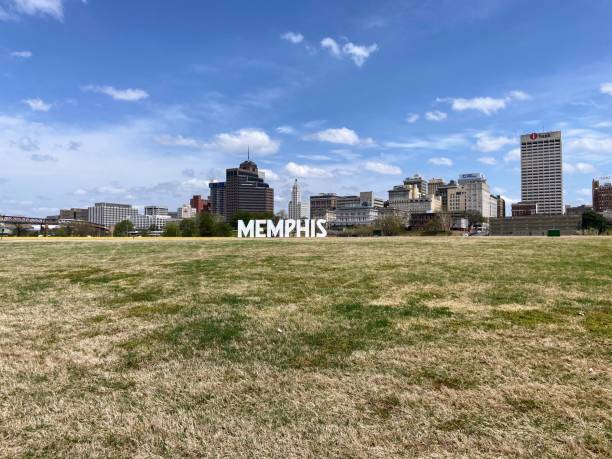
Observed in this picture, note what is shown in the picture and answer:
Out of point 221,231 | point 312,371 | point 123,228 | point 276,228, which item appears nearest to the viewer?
point 312,371

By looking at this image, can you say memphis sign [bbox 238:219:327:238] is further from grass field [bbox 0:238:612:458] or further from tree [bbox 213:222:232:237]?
grass field [bbox 0:238:612:458]

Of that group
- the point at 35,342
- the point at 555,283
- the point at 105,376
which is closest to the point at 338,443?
the point at 105,376

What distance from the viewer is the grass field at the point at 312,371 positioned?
3990mm

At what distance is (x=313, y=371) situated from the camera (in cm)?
557

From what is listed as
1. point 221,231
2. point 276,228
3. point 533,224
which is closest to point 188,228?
point 221,231

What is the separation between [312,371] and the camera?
5574 millimetres

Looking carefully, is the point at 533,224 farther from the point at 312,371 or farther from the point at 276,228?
the point at 312,371

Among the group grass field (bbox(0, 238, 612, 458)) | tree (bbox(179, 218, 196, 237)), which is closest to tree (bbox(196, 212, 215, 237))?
tree (bbox(179, 218, 196, 237))

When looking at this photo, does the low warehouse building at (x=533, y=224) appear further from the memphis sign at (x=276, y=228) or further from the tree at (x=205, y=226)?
the memphis sign at (x=276, y=228)

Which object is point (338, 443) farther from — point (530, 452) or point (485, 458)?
point (530, 452)

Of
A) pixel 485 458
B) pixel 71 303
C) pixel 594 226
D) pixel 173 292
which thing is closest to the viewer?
pixel 485 458

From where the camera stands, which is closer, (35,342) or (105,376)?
(105,376)

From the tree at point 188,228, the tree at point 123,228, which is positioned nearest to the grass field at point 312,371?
the tree at point 188,228

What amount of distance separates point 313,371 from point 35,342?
4.81 m
